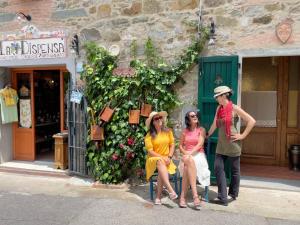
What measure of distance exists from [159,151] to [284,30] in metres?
2.59

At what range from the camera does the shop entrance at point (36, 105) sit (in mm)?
7004

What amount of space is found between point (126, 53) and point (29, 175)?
3.06 m

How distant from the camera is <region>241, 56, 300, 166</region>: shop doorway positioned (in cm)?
632

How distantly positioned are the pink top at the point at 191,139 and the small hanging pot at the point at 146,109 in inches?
36.9

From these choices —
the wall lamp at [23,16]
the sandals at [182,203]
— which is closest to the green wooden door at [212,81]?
the sandals at [182,203]

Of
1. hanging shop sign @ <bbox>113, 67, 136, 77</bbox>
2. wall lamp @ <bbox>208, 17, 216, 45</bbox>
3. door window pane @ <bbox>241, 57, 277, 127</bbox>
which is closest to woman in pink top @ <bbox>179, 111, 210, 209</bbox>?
wall lamp @ <bbox>208, 17, 216, 45</bbox>

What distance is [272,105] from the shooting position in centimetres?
644

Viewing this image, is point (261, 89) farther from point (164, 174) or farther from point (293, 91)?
point (164, 174)

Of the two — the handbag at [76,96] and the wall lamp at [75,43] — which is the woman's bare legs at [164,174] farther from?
the wall lamp at [75,43]

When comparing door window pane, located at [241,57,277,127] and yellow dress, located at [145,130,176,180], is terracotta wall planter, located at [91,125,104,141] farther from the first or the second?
door window pane, located at [241,57,277,127]

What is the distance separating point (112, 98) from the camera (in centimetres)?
A: 558

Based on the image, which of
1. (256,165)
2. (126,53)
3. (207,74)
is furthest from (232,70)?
(256,165)

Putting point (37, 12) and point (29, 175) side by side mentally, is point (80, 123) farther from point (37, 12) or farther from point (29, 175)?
point (37, 12)

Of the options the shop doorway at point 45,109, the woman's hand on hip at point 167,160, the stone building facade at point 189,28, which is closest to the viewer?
the woman's hand on hip at point 167,160
